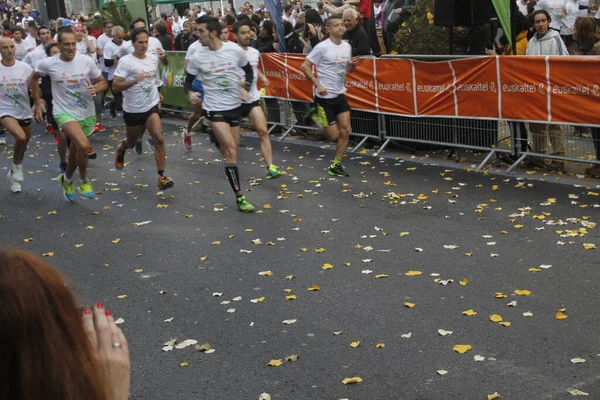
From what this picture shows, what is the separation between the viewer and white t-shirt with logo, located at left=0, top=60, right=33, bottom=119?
12023 mm

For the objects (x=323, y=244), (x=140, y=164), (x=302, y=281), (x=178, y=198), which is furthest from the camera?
(x=140, y=164)

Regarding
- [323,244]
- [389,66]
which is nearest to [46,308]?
[323,244]

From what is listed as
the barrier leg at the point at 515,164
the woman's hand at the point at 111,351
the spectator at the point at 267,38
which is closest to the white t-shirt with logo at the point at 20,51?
the spectator at the point at 267,38

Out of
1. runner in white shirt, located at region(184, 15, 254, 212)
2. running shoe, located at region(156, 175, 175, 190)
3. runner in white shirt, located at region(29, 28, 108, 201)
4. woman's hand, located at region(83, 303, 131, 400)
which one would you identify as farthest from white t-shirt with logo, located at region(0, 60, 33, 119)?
woman's hand, located at region(83, 303, 131, 400)

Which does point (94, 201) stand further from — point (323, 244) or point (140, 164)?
point (323, 244)

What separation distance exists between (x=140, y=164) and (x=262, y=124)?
298 cm

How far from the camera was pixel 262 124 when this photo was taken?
38.2 feet

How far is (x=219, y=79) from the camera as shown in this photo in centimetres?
1082

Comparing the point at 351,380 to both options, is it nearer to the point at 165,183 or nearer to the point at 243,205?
the point at 243,205

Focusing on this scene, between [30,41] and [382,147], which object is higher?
[30,41]

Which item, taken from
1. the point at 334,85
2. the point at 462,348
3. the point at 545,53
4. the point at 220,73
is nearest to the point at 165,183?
the point at 220,73

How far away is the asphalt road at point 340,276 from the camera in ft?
17.6

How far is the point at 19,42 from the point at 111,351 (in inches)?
794

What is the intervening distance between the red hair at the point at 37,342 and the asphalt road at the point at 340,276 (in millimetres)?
3583
